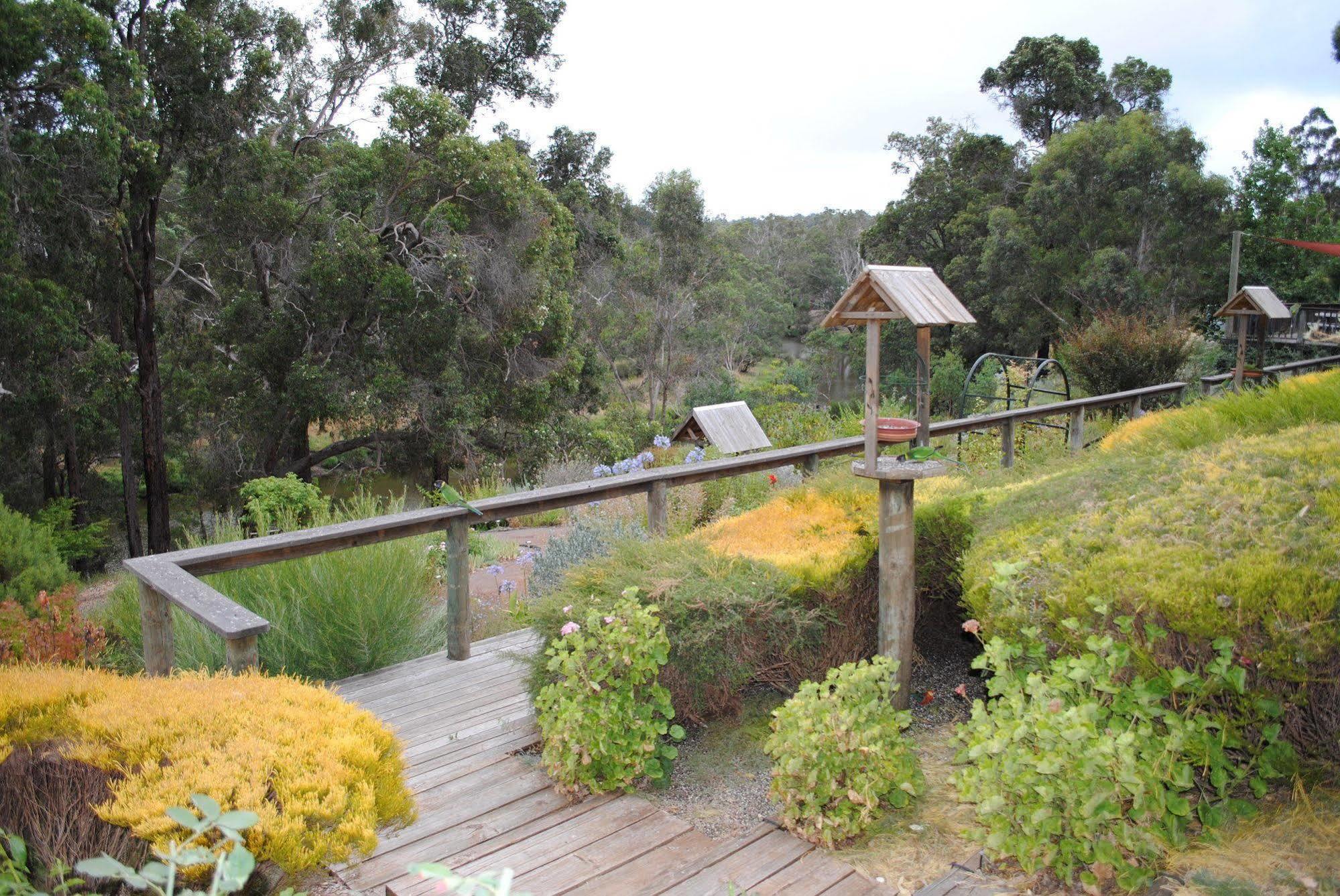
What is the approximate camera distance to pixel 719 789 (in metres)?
3.12

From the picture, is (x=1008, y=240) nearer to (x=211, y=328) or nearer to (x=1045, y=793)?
(x=211, y=328)

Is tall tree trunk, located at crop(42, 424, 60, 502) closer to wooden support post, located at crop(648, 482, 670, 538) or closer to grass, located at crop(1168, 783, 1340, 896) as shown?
wooden support post, located at crop(648, 482, 670, 538)

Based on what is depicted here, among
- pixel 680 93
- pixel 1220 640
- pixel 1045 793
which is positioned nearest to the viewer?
pixel 1045 793

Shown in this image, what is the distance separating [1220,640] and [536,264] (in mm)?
15787

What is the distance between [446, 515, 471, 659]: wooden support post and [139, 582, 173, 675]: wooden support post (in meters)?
1.13

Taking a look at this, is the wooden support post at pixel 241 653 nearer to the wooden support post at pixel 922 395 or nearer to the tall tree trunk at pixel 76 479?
the wooden support post at pixel 922 395

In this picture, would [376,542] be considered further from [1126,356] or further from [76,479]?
[76,479]

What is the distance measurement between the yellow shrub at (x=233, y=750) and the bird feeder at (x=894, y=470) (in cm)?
197

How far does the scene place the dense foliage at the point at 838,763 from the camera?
263 cm

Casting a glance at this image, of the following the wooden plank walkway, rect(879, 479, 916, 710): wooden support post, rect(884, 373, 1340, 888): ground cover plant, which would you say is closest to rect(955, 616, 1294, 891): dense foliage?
rect(884, 373, 1340, 888): ground cover plant

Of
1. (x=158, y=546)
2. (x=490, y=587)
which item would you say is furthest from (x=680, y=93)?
(x=490, y=587)

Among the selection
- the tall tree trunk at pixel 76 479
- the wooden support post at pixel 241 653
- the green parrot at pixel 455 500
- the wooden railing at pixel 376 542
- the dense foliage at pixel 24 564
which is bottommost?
the tall tree trunk at pixel 76 479

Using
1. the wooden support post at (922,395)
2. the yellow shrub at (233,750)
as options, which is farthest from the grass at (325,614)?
the wooden support post at (922,395)

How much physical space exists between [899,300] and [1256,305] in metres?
6.79
